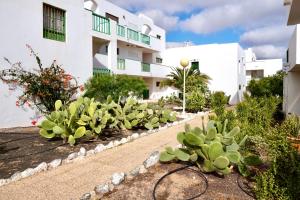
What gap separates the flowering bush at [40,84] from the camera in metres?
10.3

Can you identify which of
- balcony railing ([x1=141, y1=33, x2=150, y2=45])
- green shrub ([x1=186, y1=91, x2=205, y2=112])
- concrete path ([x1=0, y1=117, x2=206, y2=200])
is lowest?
concrete path ([x1=0, y1=117, x2=206, y2=200])

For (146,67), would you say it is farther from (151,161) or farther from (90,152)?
(151,161)

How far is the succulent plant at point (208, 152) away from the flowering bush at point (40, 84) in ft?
24.4

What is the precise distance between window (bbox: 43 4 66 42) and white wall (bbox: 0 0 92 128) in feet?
0.69

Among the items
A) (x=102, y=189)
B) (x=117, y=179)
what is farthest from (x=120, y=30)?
(x=102, y=189)

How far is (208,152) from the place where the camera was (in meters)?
4.71

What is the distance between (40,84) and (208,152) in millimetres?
8563

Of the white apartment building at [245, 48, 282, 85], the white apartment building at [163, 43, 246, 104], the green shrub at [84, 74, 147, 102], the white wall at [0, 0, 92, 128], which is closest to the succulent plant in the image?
the white wall at [0, 0, 92, 128]

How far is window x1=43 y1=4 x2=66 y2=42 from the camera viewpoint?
11.8 m

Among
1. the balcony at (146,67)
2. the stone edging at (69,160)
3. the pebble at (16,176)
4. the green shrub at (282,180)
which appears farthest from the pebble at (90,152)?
the balcony at (146,67)

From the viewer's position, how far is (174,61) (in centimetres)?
2961

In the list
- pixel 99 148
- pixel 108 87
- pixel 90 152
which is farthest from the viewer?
pixel 108 87

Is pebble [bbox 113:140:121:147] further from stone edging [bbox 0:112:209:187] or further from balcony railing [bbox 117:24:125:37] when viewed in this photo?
balcony railing [bbox 117:24:125:37]

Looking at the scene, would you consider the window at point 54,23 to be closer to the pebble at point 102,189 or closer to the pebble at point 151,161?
the pebble at point 151,161
